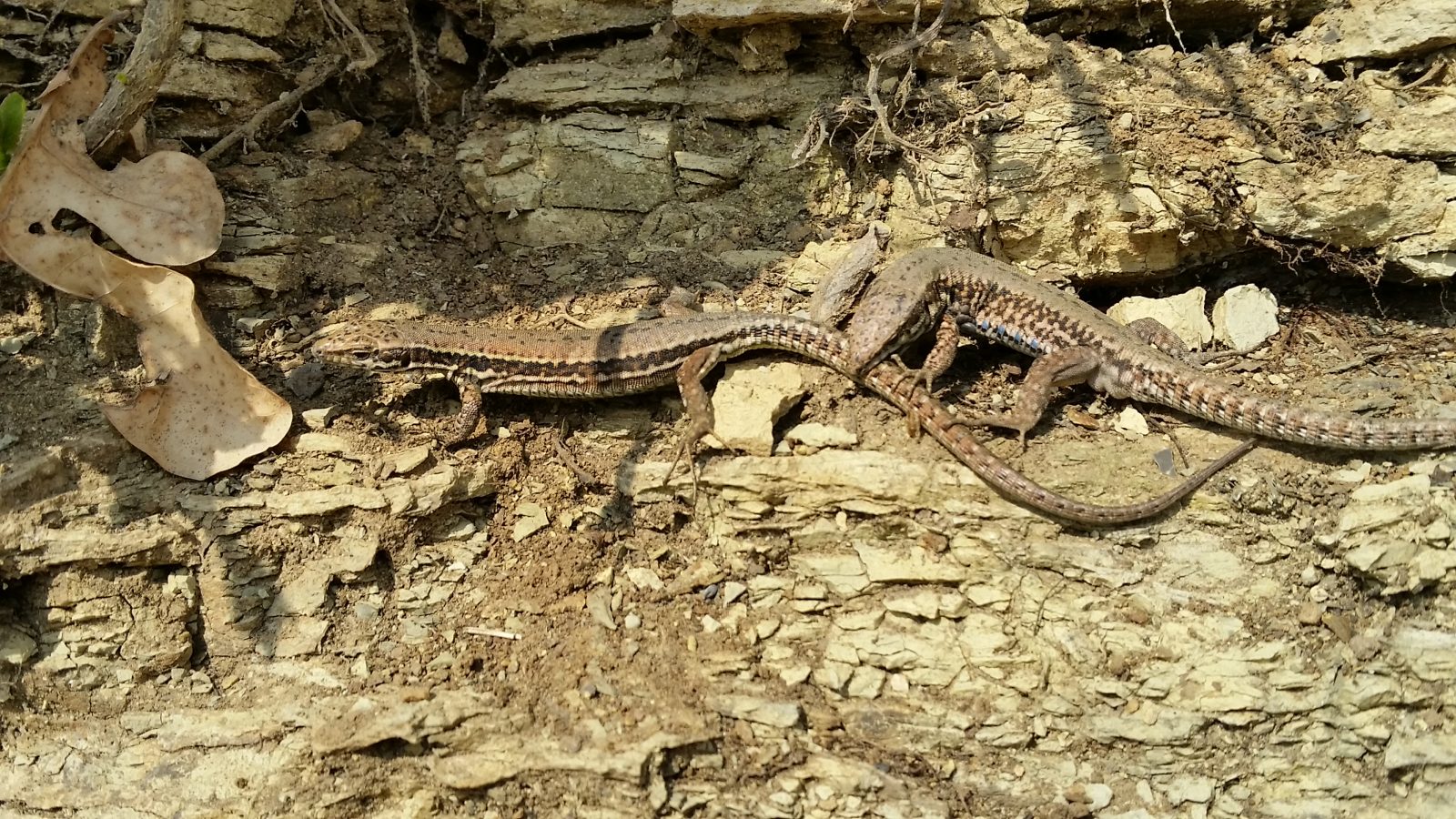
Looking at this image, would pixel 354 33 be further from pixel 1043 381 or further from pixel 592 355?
pixel 1043 381

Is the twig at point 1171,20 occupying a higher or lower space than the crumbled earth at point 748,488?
higher

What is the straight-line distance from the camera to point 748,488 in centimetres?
516

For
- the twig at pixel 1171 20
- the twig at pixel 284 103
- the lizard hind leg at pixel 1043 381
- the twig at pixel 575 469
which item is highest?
the twig at pixel 1171 20

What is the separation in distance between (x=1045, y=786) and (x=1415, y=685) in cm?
185

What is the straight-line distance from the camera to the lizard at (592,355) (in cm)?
555

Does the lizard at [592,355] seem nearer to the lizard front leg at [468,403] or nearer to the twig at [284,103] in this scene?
the lizard front leg at [468,403]

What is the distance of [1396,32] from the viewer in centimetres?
579

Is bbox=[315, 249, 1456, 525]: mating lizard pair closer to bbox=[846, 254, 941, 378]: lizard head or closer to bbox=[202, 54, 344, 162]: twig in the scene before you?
bbox=[846, 254, 941, 378]: lizard head

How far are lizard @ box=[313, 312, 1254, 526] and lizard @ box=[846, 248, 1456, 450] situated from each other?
0.85 ft

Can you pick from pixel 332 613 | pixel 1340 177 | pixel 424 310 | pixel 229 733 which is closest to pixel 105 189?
pixel 424 310

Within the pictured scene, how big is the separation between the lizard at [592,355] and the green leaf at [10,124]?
5.93 ft

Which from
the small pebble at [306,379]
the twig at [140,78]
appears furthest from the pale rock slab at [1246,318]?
the twig at [140,78]

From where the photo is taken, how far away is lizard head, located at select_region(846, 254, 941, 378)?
18.0 feet

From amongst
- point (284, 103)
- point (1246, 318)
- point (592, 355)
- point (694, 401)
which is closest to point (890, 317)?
point (694, 401)
